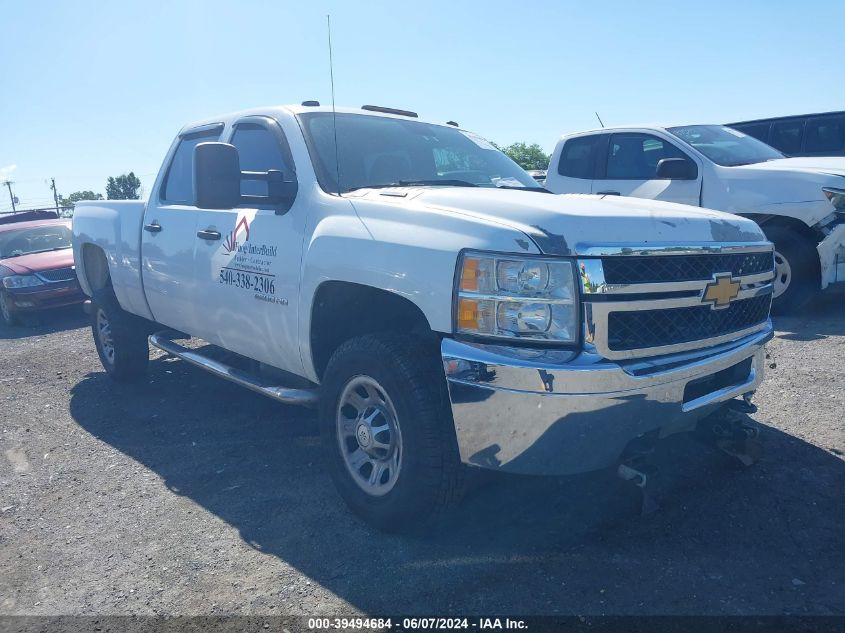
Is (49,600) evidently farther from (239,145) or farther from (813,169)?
(813,169)

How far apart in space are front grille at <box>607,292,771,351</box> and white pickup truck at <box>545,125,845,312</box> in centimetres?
332

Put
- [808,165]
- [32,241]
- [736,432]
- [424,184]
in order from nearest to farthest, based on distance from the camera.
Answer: [736,432] < [424,184] < [808,165] < [32,241]

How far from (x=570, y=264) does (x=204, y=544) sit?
2.16m

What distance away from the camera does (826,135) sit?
9.27 meters

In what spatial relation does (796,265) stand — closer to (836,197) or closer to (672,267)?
(836,197)

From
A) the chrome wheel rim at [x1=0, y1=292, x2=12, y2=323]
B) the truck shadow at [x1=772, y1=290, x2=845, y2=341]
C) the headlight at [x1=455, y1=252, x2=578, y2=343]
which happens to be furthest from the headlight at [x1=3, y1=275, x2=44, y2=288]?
the truck shadow at [x1=772, y1=290, x2=845, y2=341]

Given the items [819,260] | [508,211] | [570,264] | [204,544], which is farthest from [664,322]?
[819,260]

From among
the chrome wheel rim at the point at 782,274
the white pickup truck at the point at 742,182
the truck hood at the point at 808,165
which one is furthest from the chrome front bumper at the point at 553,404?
the truck hood at the point at 808,165

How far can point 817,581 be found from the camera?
2.60m

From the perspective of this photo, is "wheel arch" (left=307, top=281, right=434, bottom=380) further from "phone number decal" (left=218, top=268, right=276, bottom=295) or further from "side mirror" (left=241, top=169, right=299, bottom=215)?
"side mirror" (left=241, top=169, right=299, bottom=215)

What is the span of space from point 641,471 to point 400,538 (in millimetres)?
1132

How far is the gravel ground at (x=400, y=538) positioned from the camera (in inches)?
104

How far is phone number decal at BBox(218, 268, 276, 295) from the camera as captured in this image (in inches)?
143

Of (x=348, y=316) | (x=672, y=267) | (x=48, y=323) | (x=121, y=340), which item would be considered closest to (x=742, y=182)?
(x=672, y=267)
